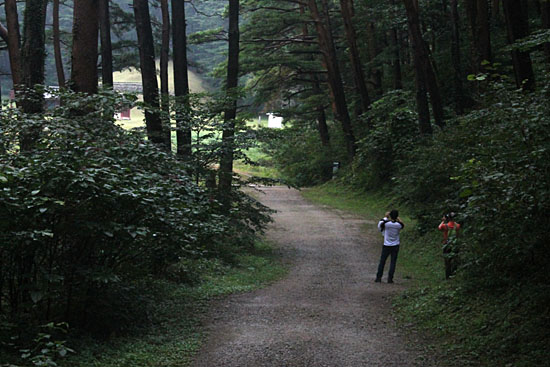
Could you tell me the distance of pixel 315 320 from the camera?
33.3 ft

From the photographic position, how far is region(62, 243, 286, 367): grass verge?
752 centimetres

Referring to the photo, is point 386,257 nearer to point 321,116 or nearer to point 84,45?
point 84,45

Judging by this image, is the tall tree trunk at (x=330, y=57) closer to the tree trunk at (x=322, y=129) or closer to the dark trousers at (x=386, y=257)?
the tree trunk at (x=322, y=129)

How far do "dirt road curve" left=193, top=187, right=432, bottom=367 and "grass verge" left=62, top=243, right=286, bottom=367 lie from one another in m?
0.29

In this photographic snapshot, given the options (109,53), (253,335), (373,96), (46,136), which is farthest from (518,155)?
(373,96)

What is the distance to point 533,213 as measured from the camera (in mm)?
7586

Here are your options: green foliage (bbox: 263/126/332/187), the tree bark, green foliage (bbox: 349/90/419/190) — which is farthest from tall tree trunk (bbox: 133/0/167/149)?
green foliage (bbox: 263/126/332/187)

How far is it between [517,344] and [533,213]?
160cm

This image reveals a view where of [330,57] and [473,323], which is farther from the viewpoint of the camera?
[330,57]

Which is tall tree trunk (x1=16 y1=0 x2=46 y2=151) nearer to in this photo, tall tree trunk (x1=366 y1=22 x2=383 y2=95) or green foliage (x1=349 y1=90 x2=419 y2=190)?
green foliage (x1=349 y1=90 x2=419 y2=190)

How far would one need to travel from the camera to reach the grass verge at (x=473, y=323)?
7.76 m

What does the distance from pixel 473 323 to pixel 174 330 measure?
13.7 feet

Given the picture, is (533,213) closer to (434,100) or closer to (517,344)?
(517,344)

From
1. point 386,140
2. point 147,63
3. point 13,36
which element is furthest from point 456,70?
point 13,36
